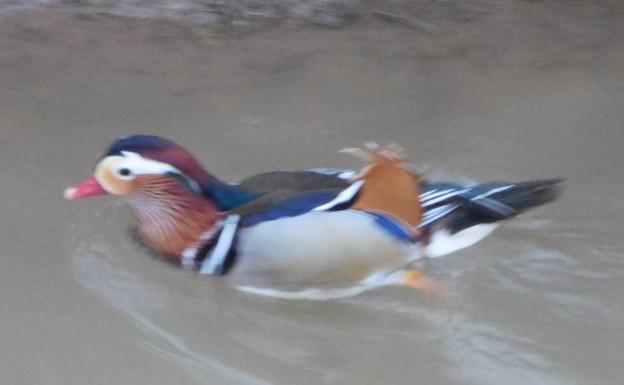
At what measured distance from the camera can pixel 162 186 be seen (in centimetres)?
274

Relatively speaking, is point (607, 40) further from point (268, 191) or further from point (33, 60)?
point (33, 60)

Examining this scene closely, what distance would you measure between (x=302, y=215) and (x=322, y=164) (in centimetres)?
71

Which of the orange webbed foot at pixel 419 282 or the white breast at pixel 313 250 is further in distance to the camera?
the orange webbed foot at pixel 419 282

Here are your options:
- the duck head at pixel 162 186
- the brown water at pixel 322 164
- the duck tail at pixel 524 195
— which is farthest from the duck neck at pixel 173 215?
the duck tail at pixel 524 195

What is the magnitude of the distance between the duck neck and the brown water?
→ 109 millimetres

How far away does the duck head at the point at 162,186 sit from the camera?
8.84 ft

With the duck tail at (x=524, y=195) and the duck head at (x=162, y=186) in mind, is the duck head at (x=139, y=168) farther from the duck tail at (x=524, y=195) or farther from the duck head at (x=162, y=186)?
the duck tail at (x=524, y=195)

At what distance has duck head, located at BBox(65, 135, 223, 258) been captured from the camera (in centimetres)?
269

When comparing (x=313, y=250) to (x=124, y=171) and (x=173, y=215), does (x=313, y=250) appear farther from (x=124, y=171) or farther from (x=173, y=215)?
(x=124, y=171)

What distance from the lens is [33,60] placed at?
146 inches

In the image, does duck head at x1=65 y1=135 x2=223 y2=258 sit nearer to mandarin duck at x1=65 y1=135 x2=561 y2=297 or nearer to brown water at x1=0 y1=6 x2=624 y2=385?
mandarin duck at x1=65 y1=135 x2=561 y2=297

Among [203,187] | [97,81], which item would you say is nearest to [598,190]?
[203,187]

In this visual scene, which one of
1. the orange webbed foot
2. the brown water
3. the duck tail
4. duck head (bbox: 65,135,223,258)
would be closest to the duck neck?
duck head (bbox: 65,135,223,258)

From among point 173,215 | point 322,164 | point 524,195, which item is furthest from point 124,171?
point 524,195
